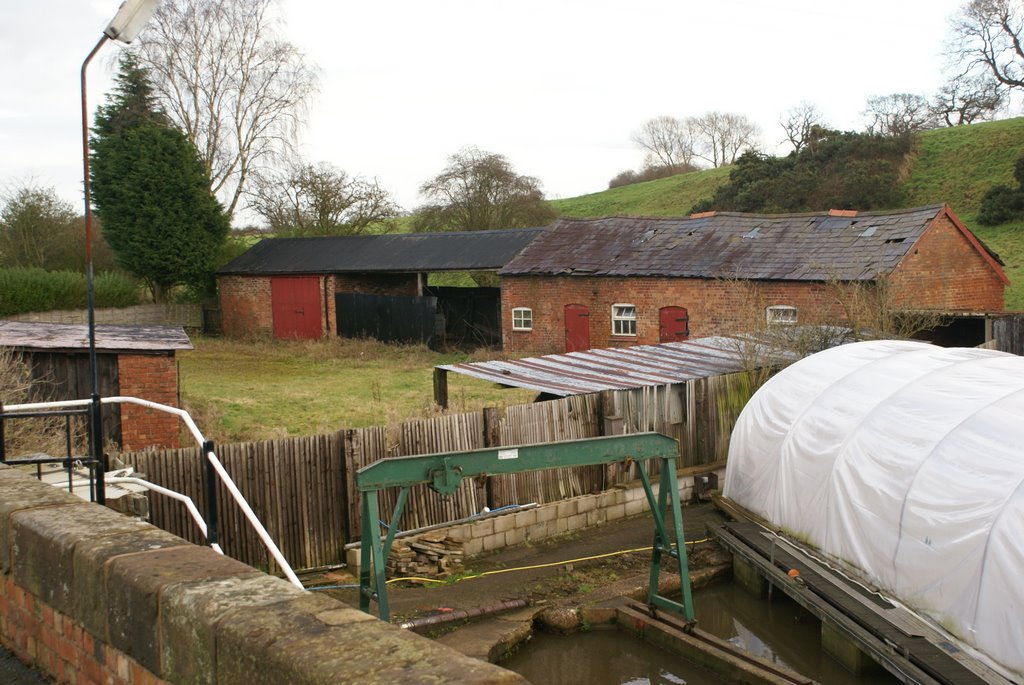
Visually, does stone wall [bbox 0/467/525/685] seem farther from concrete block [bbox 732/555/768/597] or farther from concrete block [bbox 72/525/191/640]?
concrete block [bbox 732/555/768/597]

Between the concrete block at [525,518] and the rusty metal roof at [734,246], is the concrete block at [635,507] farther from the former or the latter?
the rusty metal roof at [734,246]

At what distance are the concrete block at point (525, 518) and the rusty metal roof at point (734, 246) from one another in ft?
40.0

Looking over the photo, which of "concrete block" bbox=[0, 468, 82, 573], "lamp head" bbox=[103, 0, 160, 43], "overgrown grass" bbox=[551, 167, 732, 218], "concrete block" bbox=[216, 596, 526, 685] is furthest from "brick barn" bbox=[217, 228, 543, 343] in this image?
"concrete block" bbox=[216, 596, 526, 685]

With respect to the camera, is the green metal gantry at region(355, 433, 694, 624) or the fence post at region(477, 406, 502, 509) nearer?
the green metal gantry at region(355, 433, 694, 624)

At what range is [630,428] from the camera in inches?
565

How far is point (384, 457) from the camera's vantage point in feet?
37.0

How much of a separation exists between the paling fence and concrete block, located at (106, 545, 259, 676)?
581cm

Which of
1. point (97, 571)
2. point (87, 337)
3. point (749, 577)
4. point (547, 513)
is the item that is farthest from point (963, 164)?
point (97, 571)

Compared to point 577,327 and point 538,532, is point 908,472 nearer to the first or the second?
point 538,532

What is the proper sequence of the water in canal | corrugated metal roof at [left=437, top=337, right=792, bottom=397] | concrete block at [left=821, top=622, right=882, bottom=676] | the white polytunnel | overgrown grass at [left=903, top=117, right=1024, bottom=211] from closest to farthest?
1. the white polytunnel
2. concrete block at [left=821, top=622, right=882, bottom=676]
3. the water in canal
4. corrugated metal roof at [left=437, top=337, right=792, bottom=397]
5. overgrown grass at [left=903, top=117, right=1024, bottom=211]

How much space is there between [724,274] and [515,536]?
561 inches

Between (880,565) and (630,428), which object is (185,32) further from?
(880,565)

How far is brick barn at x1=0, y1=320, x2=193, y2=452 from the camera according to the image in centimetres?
1368

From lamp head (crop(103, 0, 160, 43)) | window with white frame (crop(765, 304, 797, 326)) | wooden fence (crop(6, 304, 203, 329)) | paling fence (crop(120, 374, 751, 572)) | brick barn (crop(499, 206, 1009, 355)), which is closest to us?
lamp head (crop(103, 0, 160, 43))
